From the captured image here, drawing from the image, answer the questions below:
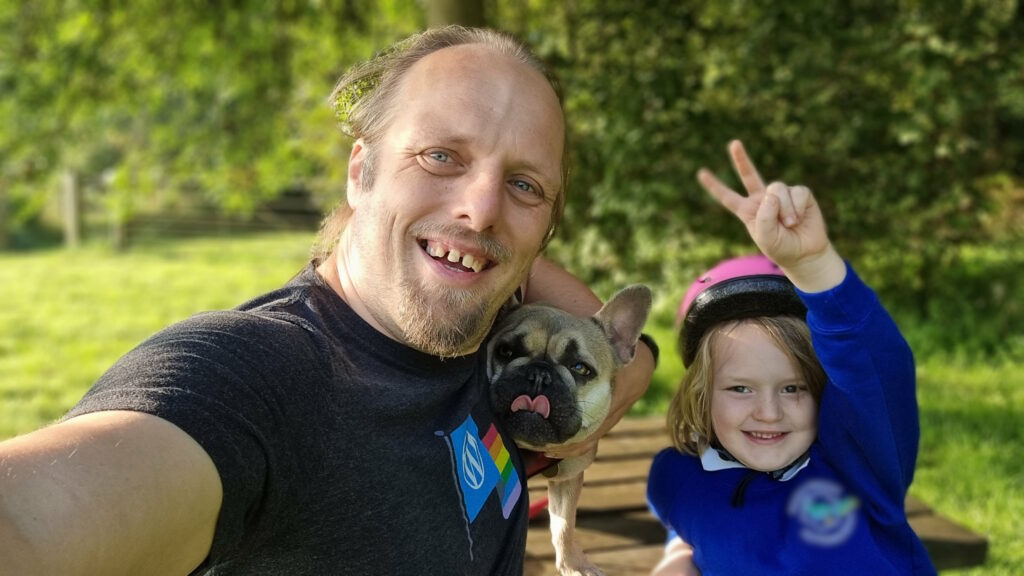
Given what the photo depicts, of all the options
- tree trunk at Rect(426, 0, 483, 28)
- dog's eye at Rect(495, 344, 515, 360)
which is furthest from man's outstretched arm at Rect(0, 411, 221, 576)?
tree trunk at Rect(426, 0, 483, 28)

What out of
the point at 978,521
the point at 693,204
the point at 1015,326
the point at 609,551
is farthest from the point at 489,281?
the point at 1015,326

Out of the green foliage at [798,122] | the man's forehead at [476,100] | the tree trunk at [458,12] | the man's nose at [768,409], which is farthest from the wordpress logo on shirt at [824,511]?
the green foliage at [798,122]

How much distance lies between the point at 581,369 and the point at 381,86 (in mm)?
954

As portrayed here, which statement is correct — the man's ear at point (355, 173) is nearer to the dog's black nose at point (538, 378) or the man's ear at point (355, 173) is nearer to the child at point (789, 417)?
the dog's black nose at point (538, 378)

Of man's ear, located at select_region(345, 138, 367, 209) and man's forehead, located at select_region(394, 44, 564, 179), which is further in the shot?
man's ear, located at select_region(345, 138, 367, 209)

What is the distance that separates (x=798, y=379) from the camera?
229 cm

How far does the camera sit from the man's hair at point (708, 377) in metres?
2.28

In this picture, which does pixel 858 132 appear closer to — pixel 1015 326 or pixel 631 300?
pixel 1015 326

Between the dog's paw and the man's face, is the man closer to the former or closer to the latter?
the man's face

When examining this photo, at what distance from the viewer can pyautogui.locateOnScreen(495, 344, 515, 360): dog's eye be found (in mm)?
2434

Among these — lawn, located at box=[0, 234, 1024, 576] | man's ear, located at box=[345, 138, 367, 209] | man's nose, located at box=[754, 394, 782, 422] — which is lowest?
lawn, located at box=[0, 234, 1024, 576]

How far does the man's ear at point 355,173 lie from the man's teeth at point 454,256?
26 cm

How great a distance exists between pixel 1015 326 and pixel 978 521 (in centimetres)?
419

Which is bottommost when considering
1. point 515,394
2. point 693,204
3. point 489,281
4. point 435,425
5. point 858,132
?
point 693,204
